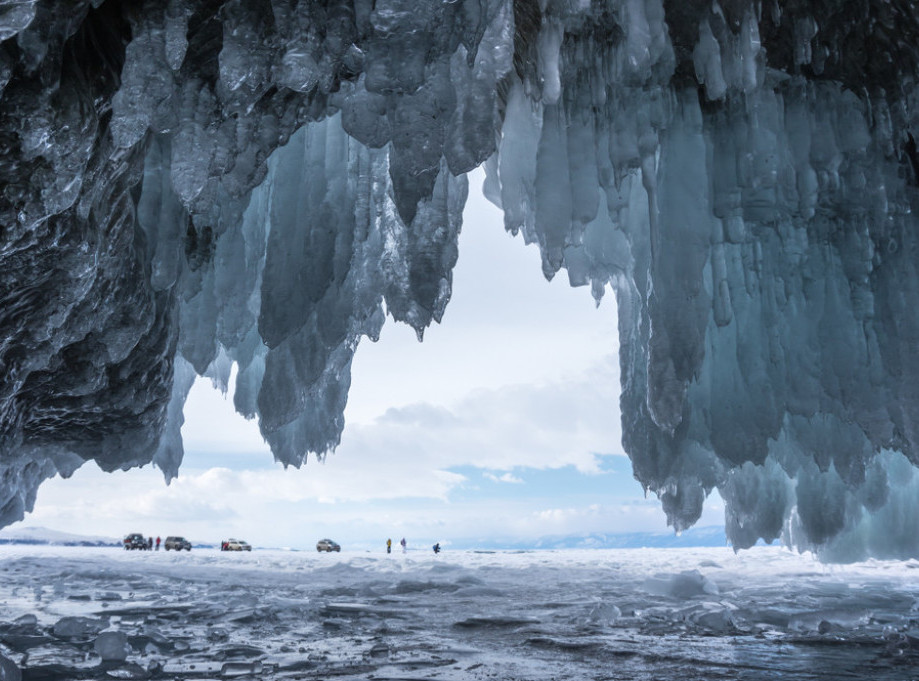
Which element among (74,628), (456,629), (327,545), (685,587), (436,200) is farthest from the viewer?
(327,545)

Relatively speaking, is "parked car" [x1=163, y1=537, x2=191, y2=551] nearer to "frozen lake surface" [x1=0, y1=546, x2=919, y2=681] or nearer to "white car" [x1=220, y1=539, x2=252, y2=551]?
"white car" [x1=220, y1=539, x2=252, y2=551]

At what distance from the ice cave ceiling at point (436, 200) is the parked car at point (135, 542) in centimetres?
2563

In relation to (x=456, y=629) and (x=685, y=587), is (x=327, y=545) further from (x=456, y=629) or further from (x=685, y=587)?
(x=456, y=629)

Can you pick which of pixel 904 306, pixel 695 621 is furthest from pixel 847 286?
pixel 695 621

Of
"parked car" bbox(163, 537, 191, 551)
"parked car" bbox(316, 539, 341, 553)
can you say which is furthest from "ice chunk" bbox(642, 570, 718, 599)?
"parked car" bbox(163, 537, 191, 551)

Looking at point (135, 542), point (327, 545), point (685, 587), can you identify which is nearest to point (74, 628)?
point (685, 587)

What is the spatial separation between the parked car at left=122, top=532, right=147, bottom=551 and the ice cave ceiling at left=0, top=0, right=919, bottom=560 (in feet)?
84.1

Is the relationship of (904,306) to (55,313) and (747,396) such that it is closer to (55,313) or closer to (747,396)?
(747,396)

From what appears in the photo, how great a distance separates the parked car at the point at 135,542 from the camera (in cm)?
3256

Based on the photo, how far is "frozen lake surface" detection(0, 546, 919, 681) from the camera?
171 inches

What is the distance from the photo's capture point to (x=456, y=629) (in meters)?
6.30

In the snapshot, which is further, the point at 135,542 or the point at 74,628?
the point at 135,542

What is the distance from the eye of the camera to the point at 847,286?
25.0 ft

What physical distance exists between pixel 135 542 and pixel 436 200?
3171 centimetres
